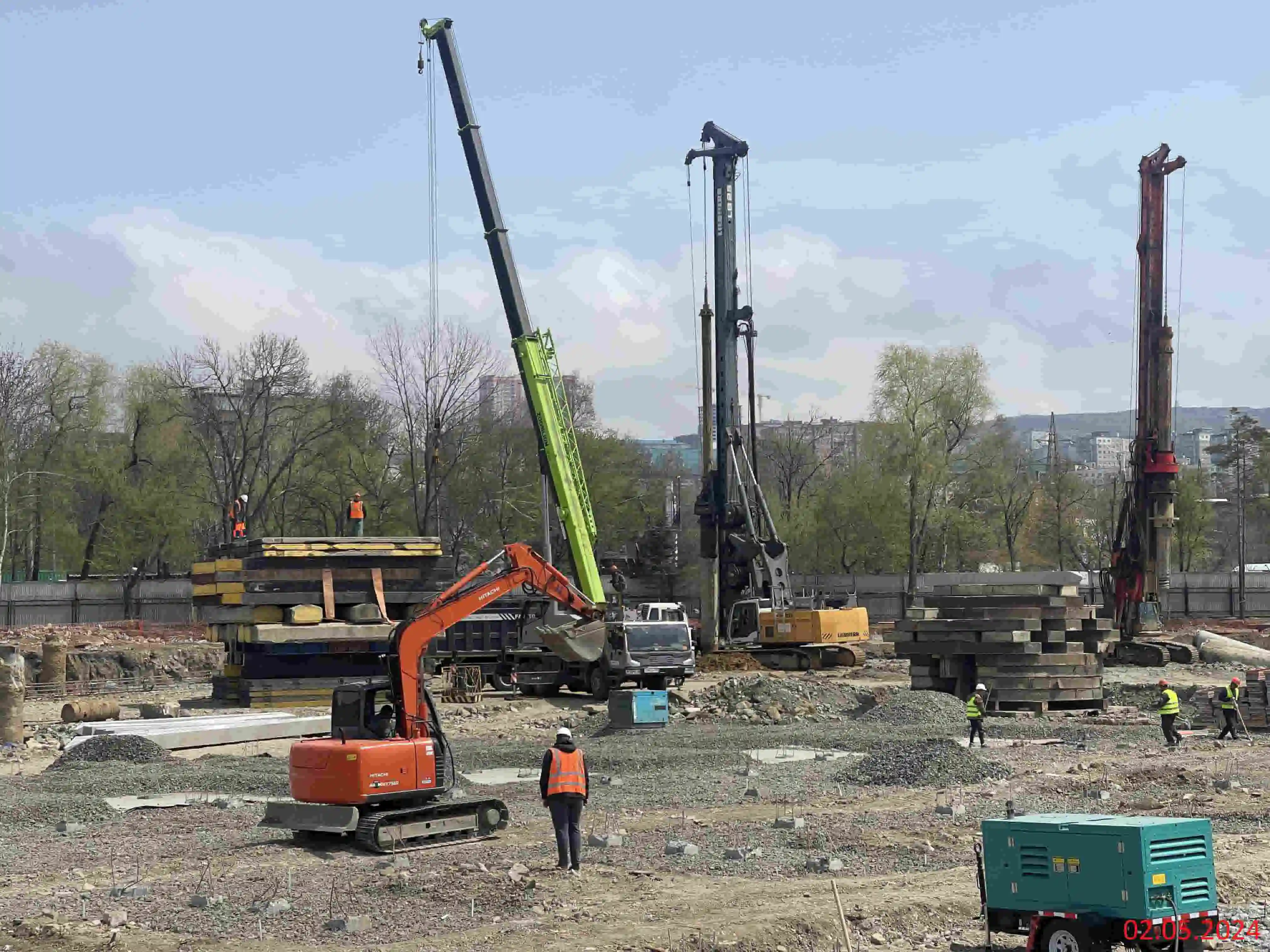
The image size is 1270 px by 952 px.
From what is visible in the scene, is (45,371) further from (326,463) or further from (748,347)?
(748,347)

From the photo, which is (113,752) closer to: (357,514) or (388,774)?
(357,514)

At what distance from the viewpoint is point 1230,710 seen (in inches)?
982

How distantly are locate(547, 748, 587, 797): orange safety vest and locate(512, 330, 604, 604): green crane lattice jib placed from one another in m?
22.5

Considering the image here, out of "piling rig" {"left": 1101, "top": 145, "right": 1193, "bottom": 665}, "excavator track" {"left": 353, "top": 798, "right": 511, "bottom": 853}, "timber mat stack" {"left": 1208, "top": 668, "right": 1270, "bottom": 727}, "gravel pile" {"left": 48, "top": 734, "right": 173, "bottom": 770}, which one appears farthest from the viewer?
"piling rig" {"left": 1101, "top": 145, "right": 1193, "bottom": 665}

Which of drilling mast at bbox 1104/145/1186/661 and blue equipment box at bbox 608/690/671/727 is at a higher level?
drilling mast at bbox 1104/145/1186/661

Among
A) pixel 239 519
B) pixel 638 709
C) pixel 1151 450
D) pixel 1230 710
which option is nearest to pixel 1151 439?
pixel 1151 450

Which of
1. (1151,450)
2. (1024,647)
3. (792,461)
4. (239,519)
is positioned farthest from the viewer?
(792,461)

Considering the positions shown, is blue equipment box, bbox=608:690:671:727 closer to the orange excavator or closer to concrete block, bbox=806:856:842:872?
the orange excavator

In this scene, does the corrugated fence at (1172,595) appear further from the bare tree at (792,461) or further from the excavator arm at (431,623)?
the excavator arm at (431,623)

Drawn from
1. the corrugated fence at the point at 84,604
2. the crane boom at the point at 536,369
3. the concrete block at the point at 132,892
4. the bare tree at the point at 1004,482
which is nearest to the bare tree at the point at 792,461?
the bare tree at the point at 1004,482

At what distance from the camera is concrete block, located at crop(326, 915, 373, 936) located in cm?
1173

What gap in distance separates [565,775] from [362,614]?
63.6ft

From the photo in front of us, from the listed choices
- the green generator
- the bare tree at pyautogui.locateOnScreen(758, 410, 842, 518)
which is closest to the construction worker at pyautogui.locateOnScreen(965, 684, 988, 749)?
the green generator

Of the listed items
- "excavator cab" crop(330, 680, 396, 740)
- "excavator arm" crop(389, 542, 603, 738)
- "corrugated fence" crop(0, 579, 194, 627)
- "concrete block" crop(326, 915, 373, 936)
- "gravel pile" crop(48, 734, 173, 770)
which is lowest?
"gravel pile" crop(48, 734, 173, 770)
